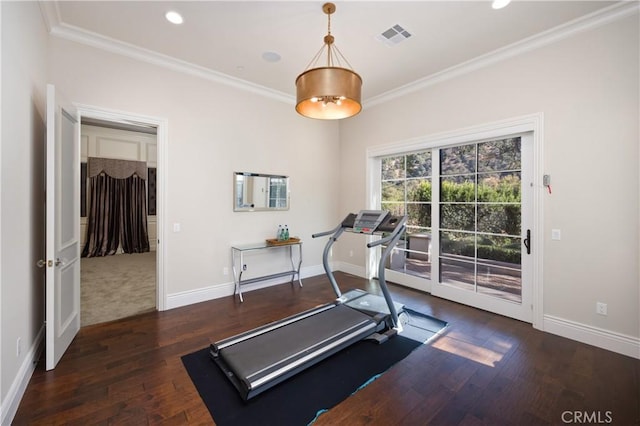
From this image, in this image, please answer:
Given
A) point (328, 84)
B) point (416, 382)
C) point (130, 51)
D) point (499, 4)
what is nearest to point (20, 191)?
point (130, 51)

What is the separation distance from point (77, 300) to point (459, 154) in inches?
198

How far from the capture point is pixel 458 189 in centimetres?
396

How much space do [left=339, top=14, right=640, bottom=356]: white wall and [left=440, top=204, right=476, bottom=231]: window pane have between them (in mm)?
857

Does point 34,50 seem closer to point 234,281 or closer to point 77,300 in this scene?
point 77,300

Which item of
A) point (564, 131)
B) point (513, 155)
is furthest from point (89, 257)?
point (564, 131)

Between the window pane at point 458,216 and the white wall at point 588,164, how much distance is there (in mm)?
857

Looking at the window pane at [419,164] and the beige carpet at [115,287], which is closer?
the beige carpet at [115,287]

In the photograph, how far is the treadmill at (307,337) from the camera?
2.13m

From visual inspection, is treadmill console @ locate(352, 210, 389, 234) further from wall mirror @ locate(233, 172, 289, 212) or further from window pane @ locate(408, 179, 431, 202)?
wall mirror @ locate(233, 172, 289, 212)

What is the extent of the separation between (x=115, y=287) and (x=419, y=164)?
5.33 meters

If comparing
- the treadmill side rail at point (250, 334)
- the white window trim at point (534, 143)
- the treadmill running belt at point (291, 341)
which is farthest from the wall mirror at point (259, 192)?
the white window trim at point (534, 143)

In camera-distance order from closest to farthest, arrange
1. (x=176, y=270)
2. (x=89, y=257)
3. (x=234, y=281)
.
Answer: (x=176, y=270) < (x=234, y=281) < (x=89, y=257)

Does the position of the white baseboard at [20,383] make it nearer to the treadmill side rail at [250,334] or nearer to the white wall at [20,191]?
the white wall at [20,191]

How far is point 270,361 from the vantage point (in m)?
2.23
